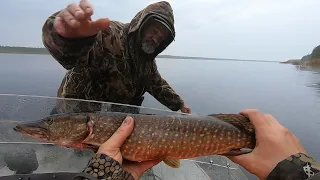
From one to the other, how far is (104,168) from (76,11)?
106cm

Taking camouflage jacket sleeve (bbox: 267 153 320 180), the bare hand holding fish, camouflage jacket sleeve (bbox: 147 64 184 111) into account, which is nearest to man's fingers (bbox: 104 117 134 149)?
the bare hand holding fish

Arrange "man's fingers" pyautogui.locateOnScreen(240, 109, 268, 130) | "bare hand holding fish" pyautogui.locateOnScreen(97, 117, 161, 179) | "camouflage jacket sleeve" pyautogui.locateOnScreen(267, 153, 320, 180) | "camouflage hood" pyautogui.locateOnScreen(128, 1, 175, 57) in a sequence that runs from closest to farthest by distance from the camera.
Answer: "camouflage jacket sleeve" pyautogui.locateOnScreen(267, 153, 320, 180) < "man's fingers" pyautogui.locateOnScreen(240, 109, 268, 130) < "bare hand holding fish" pyautogui.locateOnScreen(97, 117, 161, 179) < "camouflage hood" pyautogui.locateOnScreen(128, 1, 175, 57)

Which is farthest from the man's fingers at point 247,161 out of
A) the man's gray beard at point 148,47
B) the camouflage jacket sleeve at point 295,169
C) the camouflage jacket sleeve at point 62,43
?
the man's gray beard at point 148,47

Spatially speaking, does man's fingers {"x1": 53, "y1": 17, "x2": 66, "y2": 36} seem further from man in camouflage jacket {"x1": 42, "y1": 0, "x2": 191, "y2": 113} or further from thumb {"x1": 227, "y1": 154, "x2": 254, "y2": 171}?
thumb {"x1": 227, "y1": 154, "x2": 254, "y2": 171}

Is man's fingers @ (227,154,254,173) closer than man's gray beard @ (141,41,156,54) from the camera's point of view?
Yes

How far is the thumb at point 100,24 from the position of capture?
1.99 m

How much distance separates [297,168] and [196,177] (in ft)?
7.34

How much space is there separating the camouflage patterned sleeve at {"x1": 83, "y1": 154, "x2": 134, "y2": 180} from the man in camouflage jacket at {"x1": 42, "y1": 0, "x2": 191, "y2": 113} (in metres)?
0.94

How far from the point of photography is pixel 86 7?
1.91m

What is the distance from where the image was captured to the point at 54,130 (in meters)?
2.67

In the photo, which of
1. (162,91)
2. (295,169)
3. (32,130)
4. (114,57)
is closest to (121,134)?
(32,130)

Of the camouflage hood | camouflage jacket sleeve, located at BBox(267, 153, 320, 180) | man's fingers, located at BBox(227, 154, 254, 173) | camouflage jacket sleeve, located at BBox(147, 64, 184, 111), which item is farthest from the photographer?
camouflage jacket sleeve, located at BBox(147, 64, 184, 111)

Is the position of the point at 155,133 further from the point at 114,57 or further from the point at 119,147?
the point at 114,57

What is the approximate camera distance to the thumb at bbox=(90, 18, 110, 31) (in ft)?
6.52
